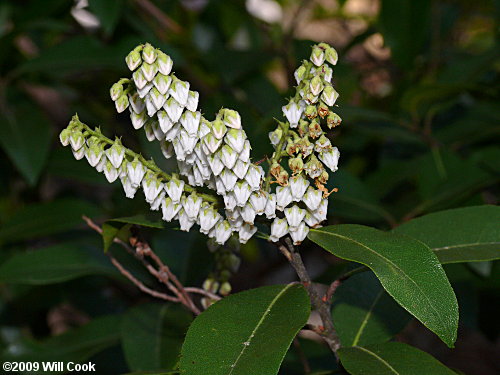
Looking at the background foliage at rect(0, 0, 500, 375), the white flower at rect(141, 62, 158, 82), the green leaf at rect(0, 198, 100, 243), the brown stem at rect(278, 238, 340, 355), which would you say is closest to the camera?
the white flower at rect(141, 62, 158, 82)

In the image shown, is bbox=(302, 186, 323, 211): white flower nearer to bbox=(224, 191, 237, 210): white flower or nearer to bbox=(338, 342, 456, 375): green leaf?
bbox=(224, 191, 237, 210): white flower

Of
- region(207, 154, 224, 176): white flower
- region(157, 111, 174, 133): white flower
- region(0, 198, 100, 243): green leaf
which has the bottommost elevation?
region(0, 198, 100, 243): green leaf

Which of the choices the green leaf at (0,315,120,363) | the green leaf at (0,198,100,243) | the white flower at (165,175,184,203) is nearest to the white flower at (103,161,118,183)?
the white flower at (165,175,184,203)

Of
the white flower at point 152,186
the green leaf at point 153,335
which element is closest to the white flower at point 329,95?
the white flower at point 152,186

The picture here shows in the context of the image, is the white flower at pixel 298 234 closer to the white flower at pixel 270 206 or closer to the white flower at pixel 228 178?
the white flower at pixel 270 206

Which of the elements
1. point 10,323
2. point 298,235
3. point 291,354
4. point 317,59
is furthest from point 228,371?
point 10,323

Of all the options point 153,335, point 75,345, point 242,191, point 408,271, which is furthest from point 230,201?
point 75,345

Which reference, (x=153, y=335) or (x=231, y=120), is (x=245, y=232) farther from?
(x=153, y=335)
